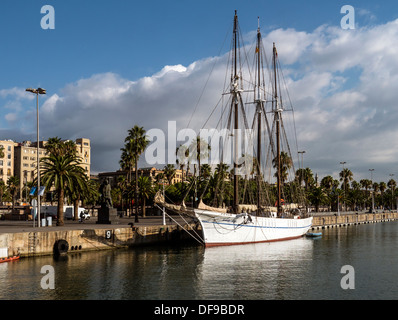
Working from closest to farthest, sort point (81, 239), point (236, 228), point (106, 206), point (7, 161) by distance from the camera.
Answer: point (81, 239), point (236, 228), point (106, 206), point (7, 161)

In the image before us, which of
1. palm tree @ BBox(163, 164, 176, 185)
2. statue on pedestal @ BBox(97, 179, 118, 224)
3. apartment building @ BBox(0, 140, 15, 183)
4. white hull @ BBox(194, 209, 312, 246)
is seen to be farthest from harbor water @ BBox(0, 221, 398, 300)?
apartment building @ BBox(0, 140, 15, 183)

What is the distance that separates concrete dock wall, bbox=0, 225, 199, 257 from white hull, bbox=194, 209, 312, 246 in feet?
26.5

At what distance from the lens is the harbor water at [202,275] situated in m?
27.4

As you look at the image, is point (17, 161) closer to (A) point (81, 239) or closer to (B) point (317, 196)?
(B) point (317, 196)

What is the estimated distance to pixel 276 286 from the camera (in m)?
30.1

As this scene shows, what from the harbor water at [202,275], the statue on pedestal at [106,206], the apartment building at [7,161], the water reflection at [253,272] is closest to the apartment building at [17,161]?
the apartment building at [7,161]

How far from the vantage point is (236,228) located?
2085 inches

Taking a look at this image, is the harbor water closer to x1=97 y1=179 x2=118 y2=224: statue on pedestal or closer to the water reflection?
the water reflection

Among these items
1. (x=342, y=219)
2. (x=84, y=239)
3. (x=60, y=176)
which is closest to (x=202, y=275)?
(x=84, y=239)

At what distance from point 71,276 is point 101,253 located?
1266 centimetres

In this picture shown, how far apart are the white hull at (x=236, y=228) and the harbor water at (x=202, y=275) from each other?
286 centimetres

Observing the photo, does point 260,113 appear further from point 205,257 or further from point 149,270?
point 149,270

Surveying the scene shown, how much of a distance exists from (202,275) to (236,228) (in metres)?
19.7
